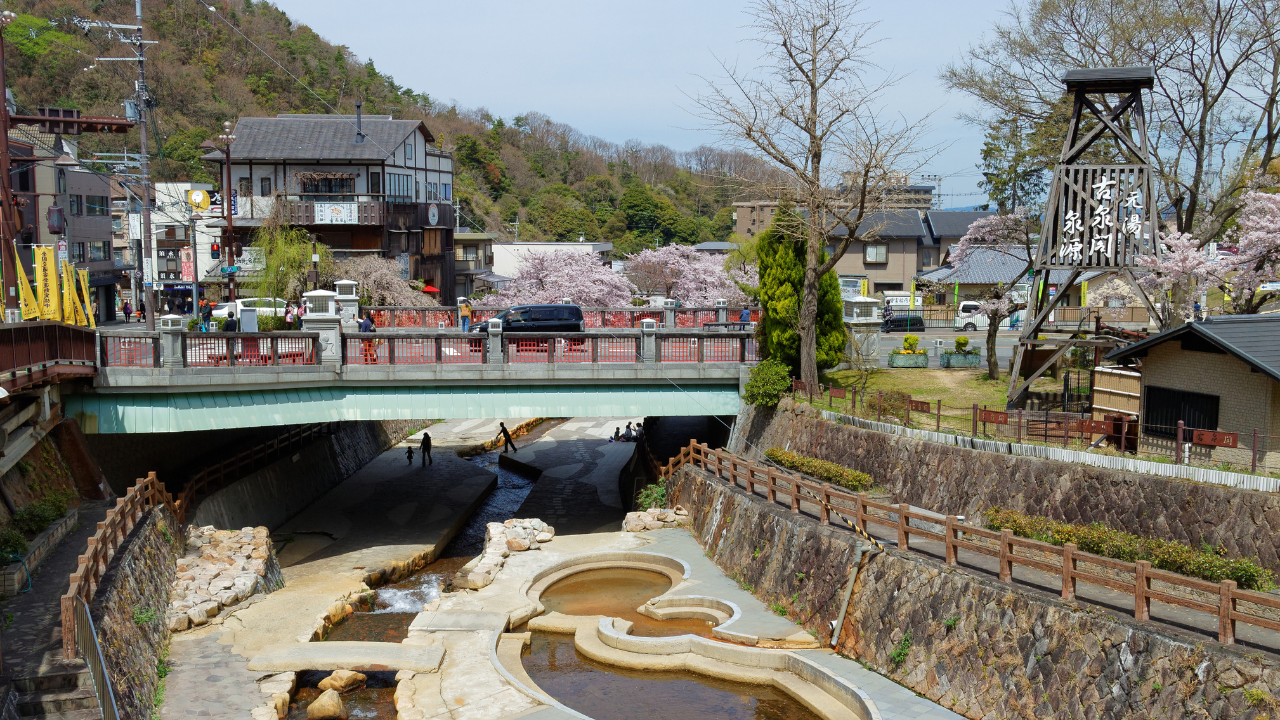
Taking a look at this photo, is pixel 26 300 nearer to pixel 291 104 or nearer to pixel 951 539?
pixel 951 539

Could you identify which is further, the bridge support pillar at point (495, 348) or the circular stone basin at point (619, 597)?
the bridge support pillar at point (495, 348)

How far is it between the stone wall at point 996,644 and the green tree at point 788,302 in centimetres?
875

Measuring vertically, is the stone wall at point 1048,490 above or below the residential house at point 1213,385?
below

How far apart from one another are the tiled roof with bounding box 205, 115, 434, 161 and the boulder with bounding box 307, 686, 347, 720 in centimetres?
3932

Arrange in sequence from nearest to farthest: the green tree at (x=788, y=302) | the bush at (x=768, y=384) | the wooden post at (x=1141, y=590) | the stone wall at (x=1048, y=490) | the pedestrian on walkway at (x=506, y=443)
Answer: the wooden post at (x=1141, y=590)
the stone wall at (x=1048, y=490)
the bush at (x=768, y=384)
the green tree at (x=788, y=302)
the pedestrian on walkway at (x=506, y=443)

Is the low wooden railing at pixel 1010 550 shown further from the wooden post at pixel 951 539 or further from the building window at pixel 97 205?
the building window at pixel 97 205

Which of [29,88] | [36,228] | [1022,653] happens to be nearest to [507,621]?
[1022,653]

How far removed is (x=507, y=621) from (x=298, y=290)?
2865 cm

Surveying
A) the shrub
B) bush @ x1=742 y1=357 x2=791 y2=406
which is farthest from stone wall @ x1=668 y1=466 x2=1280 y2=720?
the shrub

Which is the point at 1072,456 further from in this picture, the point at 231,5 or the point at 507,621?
the point at 231,5

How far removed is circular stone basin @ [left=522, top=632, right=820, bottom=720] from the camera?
16.1 meters

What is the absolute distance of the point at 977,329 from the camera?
50594 mm

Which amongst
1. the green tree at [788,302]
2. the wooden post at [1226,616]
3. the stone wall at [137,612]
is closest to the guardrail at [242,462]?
the stone wall at [137,612]

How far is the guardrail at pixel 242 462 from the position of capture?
24719 mm
